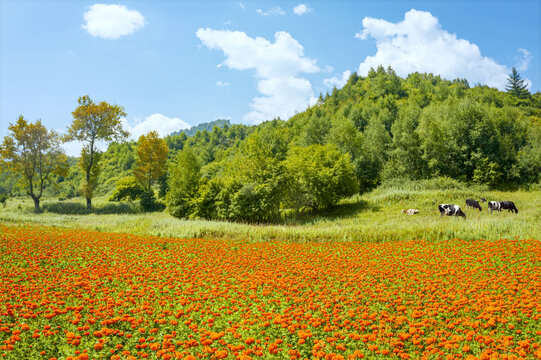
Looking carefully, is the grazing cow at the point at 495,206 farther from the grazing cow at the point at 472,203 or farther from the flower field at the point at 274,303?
the flower field at the point at 274,303

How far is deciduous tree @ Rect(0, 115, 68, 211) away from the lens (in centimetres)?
3372

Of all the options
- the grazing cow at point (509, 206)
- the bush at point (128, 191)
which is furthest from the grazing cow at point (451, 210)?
the bush at point (128, 191)

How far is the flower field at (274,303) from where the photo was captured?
482cm

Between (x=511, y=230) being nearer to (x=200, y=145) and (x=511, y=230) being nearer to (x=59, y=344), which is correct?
(x=59, y=344)

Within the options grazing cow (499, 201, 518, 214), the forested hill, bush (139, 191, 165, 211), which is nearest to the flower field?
grazing cow (499, 201, 518, 214)

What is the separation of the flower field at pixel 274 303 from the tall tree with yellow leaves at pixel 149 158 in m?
35.5

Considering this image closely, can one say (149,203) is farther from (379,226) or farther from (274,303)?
(274,303)

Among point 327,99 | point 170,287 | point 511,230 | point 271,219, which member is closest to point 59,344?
point 170,287

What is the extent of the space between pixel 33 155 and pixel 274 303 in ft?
130

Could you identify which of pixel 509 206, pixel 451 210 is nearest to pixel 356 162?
pixel 451 210

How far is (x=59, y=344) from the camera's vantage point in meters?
5.09

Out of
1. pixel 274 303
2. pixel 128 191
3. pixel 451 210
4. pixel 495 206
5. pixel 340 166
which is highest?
pixel 340 166

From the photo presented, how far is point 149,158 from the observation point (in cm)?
4597

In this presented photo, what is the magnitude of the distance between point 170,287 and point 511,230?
15.4 meters
